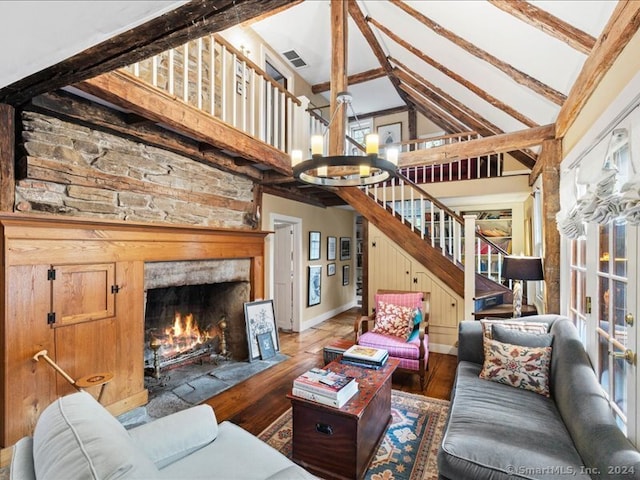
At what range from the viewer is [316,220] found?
6.27 meters

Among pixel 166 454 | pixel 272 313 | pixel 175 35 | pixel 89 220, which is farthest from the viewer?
pixel 272 313

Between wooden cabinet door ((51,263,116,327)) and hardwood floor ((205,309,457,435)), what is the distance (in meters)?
1.34

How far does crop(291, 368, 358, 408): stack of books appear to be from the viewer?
2.05 meters

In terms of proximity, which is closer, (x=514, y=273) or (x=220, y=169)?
(x=514, y=273)

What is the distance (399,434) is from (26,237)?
3.10 meters

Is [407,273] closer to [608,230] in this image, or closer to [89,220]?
[608,230]

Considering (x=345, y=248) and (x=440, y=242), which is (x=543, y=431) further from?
(x=345, y=248)

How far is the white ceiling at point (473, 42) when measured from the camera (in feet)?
8.22

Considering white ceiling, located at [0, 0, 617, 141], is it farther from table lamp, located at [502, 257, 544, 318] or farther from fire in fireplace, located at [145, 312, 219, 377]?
fire in fireplace, located at [145, 312, 219, 377]

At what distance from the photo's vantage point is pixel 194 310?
435cm

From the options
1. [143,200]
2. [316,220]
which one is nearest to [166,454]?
[143,200]

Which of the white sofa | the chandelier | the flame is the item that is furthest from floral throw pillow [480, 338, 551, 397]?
the flame

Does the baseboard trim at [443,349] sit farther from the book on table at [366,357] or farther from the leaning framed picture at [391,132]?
the leaning framed picture at [391,132]

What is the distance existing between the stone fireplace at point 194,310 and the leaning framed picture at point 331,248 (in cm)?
Answer: 260
